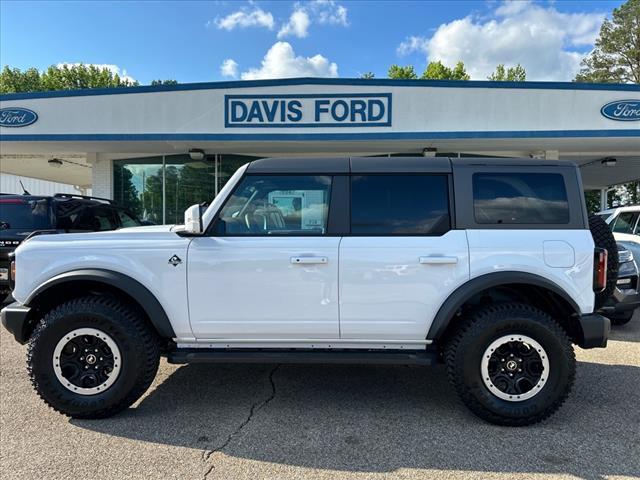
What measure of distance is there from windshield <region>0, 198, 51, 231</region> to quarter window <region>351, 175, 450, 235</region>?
5.16 m

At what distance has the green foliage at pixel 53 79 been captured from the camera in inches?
1480

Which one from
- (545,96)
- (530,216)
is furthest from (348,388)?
(545,96)

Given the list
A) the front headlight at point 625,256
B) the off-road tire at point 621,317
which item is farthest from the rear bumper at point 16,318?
the off-road tire at point 621,317

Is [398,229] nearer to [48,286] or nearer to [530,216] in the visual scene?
[530,216]

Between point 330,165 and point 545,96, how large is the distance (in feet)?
27.0

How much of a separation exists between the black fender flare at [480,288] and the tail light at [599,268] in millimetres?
299

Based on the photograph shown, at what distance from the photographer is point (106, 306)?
3369 millimetres

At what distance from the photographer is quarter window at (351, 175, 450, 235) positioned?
3357 millimetres

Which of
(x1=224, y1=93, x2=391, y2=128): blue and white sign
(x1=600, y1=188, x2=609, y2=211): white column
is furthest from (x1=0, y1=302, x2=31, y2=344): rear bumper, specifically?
(x1=600, y1=188, x2=609, y2=211): white column

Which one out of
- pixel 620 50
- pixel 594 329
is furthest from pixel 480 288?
pixel 620 50

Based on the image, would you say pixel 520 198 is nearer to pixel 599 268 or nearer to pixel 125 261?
pixel 599 268

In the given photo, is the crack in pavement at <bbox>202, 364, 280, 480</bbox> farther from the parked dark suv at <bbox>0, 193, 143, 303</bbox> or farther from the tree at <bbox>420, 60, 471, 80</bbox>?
the tree at <bbox>420, 60, 471, 80</bbox>

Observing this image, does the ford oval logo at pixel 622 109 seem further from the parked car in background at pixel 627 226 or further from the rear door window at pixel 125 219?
the rear door window at pixel 125 219

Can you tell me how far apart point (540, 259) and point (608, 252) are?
95 centimetres
